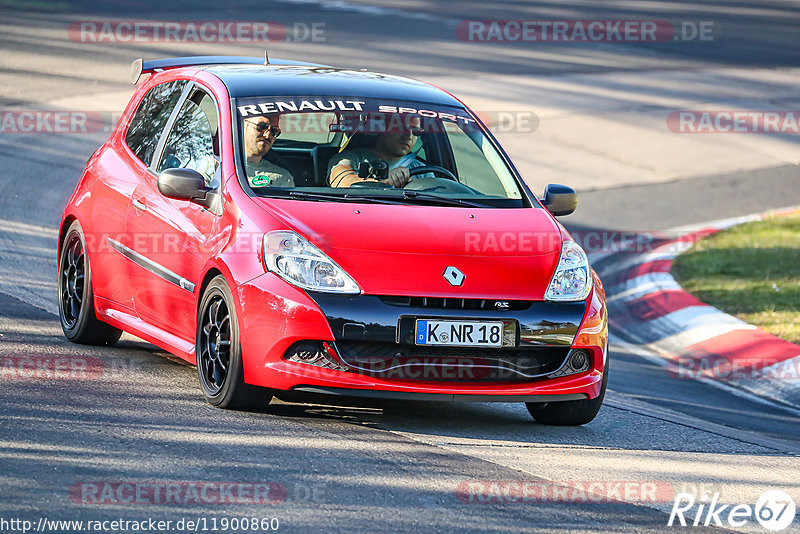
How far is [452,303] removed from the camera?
6.12m

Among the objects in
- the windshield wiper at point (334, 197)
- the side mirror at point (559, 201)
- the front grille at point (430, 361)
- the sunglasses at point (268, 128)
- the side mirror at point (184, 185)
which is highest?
the sunglasses at point (268, 128)

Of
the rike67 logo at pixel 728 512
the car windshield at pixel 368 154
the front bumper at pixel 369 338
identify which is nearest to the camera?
the rike67 logo at pixel 728 512

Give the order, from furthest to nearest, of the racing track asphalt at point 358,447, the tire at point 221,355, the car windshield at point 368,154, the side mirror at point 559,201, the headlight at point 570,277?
the side mirror at point 559,201 < the car windshield at point 368,154 < the headlight at point 570,277 < the tire at point 221,355 < the racing track asphalt at point 358,447

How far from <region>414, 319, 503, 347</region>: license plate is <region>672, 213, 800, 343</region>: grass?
A: 4192 millimetres

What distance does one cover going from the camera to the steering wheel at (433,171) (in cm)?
738

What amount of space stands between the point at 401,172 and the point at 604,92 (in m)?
12.5

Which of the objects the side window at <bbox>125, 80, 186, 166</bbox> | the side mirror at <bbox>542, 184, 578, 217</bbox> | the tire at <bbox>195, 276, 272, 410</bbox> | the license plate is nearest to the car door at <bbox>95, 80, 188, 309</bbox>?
the side window at <bbox>125, 80, 186, 166</bbox>

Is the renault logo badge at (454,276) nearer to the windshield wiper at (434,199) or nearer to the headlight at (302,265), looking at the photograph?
the headlight at (302,265)

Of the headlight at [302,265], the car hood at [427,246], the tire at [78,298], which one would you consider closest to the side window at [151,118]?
the tire at [78,298]

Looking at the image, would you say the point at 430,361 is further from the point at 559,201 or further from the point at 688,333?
the point at 688,333

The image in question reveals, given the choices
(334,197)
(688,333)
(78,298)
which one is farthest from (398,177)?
(688,333)

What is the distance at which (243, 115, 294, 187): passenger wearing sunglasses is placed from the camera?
6809 millimetres

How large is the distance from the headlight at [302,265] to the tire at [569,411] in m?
1.37

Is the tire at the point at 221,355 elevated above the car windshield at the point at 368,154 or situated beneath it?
situated beneath
